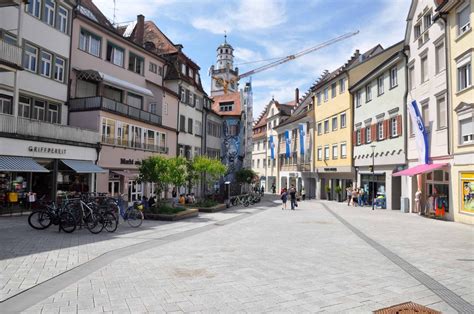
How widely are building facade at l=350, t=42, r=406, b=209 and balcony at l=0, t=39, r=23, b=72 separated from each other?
24.6 meters

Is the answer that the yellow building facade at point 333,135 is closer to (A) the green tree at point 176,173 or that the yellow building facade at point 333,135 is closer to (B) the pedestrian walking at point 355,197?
(B) the pedestrian walking at point 355,197

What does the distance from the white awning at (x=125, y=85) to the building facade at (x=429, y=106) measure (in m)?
21.0

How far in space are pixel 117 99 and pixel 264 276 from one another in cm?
2601

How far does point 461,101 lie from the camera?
19.5 metres

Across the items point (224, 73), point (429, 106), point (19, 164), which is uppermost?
point (224, 73)

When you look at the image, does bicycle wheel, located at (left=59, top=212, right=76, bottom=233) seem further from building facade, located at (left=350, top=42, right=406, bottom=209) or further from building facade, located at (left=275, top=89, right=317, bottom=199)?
building facade, located at (left=275, top=89, right=317, bottom=199)

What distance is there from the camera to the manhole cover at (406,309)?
5.97 m

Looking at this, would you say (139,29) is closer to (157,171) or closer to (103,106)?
(103,106)

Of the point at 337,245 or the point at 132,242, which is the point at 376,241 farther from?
the point at 132,242

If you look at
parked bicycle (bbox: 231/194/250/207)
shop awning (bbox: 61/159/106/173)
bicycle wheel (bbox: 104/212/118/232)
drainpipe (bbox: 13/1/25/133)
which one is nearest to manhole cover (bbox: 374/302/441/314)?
bicycle wheel (bbox: 104/212/118/232)

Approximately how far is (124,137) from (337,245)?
2036cm

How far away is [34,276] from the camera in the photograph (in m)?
7.80

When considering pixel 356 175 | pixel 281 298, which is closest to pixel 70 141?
pixel 281 298

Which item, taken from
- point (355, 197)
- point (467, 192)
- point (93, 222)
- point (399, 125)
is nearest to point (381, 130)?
point (399, 125)
